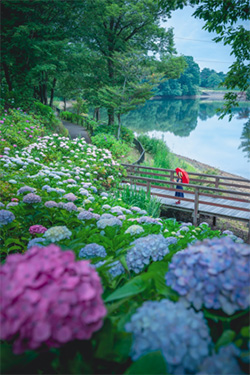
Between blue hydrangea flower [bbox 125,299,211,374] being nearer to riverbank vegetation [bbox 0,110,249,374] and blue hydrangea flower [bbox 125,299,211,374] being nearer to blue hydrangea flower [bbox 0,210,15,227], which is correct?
riverbank vegetation [bbox 0,110,249,374]

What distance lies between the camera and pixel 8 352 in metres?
0.73

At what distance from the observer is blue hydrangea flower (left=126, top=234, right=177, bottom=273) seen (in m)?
1.29

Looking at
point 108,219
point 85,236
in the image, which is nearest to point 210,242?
point 85,236

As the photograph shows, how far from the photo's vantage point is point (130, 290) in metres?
0.86

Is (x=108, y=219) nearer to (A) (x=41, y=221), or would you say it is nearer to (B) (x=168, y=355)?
(A) (x=41, y=221)

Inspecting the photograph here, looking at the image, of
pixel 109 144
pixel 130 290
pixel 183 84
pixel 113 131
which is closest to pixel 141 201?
pixel 130 290

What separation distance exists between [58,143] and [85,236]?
6645 mm

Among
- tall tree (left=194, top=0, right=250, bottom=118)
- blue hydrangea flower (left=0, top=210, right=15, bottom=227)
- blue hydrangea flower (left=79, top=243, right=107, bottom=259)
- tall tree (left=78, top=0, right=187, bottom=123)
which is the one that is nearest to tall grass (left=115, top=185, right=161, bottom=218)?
tall tree (left=194, top=0, right=250, bottom=118)

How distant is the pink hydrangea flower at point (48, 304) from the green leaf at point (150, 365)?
14 cm

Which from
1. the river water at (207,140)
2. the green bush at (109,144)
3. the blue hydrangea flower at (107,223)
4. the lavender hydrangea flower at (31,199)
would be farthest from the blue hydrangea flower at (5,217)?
the river water at (207,140)

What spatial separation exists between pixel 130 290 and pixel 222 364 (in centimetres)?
32

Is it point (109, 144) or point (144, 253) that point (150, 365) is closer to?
point (144, 253)

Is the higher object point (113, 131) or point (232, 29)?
point (232, 29)

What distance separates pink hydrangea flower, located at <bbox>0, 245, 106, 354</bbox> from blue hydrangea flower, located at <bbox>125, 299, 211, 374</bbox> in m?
0.13
